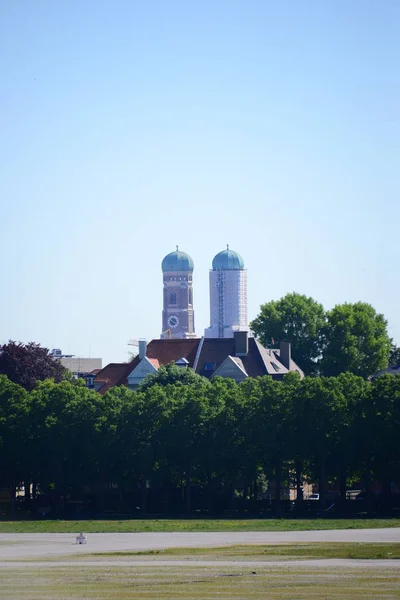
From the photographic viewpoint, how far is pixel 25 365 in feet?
563

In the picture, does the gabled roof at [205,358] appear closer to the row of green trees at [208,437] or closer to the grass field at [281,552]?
the row of green trees at [208,437]

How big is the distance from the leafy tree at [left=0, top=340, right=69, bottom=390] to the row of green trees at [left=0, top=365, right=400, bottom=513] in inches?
1383

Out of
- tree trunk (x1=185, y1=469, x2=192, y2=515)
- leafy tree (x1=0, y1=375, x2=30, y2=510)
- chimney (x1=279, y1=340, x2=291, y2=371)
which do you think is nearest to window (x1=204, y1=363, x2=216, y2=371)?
chimney (x1=279, y1=340, x2=291, y2=371)

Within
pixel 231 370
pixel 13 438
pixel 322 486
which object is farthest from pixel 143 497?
pixel 231 370

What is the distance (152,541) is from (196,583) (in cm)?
2789

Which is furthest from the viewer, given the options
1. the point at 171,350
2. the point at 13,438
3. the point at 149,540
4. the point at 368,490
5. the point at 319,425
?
the point at 171,350

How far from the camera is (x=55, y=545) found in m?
83.9

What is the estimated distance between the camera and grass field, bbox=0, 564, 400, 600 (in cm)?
5428

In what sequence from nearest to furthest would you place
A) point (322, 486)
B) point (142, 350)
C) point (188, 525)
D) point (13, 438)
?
point (188, 525), point (322, 486), point (13, 438), point (142, 350)

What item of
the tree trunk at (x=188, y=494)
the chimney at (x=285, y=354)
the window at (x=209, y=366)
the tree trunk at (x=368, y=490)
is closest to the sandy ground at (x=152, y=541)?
the tree trunk at (x=368, y=490)

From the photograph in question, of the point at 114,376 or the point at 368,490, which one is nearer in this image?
the point at 368,490

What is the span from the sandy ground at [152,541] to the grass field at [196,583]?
11.3ft

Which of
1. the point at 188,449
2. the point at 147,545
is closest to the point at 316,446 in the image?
the point at 188,449

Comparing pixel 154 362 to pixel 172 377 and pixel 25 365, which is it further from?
pixel 172 377
